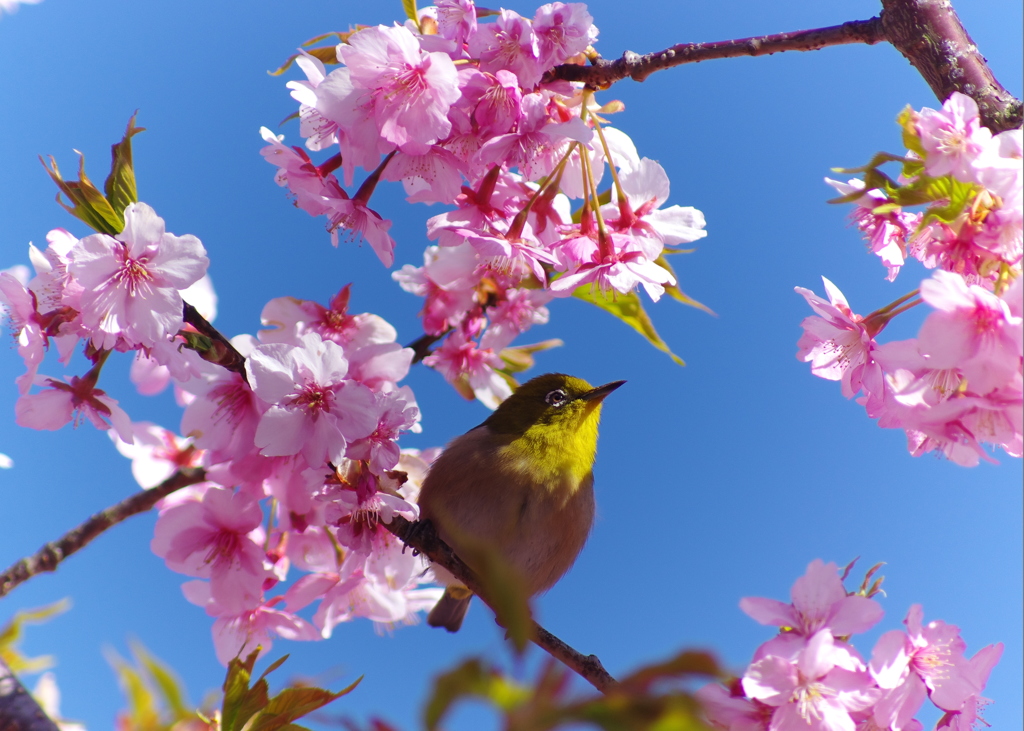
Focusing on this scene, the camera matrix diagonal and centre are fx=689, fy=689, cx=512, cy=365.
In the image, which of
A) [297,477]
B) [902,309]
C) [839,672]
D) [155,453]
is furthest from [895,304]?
[155,453]

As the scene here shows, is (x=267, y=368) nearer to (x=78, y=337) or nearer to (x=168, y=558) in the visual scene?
(x=78, y=337)

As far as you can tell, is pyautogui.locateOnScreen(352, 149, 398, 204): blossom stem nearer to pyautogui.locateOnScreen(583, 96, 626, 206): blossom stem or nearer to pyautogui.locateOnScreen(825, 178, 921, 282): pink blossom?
pyautogui.locateOnScreen(583, 96, 626, 206): blossom stem

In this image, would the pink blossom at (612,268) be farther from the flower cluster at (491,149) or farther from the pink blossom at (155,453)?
the pink blossom at (155,453)

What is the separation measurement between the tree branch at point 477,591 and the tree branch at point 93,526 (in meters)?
0.87

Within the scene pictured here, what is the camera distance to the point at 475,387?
270 centimetres

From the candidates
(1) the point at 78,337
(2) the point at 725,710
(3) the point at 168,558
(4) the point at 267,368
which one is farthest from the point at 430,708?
(3) the point at 168,558

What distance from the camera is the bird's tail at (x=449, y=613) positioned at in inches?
126

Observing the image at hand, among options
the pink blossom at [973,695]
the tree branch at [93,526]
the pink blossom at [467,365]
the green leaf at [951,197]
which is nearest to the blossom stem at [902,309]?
the green leaf at [951,197]

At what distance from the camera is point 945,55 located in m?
1.48

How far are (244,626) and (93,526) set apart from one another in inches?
27.3

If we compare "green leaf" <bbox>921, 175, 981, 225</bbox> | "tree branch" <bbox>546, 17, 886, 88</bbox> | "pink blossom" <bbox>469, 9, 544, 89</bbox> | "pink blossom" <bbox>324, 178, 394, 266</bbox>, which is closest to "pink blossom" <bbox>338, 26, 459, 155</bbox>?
"pink blossom" <bbox>469, 9, 544, 89</bbox>

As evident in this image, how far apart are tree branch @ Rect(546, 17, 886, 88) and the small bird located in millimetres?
1416

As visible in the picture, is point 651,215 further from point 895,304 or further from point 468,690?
point 468,690

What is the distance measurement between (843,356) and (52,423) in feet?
6.55
